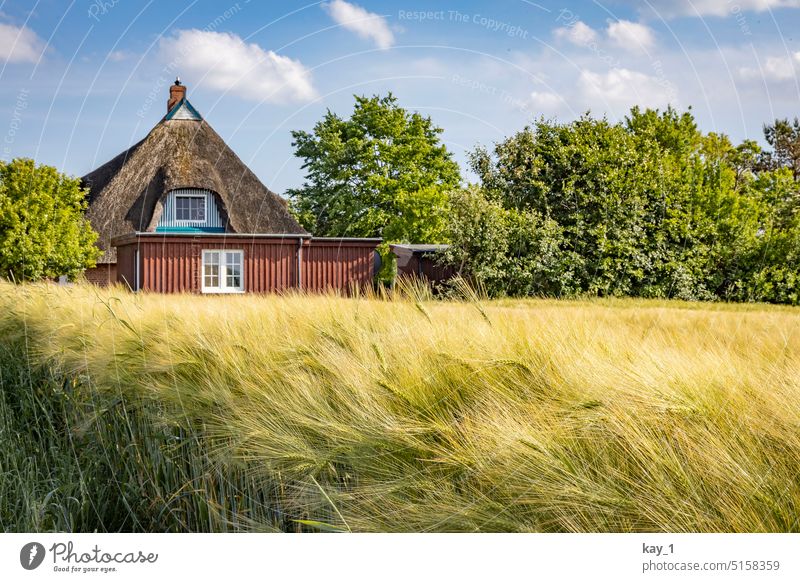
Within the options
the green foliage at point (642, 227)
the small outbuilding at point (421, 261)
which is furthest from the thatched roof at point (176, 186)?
the green foliage at point (642, 227)

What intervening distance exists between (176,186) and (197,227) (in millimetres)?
1115

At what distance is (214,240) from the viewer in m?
14.9

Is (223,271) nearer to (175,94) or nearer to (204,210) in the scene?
(204,210)

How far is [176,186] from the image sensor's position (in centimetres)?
1576

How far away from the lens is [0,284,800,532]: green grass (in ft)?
5.19

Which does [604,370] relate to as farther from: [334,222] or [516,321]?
[334,222]

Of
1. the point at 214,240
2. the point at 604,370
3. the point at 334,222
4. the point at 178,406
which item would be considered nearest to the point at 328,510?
the point at 604,370

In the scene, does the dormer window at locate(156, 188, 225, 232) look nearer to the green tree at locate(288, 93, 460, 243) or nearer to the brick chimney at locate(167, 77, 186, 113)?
the brick chimney at locate(167, 77, 186, 113)

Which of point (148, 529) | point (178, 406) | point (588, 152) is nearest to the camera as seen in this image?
point (148, 529)

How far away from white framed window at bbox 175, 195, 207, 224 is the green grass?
13.3 metres

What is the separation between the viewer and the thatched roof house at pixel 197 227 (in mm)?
14781

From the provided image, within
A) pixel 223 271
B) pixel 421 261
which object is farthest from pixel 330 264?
pixel 421 261

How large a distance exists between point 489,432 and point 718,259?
122 inches
